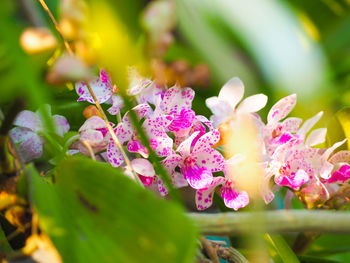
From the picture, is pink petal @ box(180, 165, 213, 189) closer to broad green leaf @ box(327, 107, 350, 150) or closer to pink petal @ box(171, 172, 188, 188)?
pink petal @ box(171, 172, 188, 188)

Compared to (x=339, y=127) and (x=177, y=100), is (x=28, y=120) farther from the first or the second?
(x=339, y=127)

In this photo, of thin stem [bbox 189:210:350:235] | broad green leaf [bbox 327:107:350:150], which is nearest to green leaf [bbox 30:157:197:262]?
thin stem [bbox 189:210:350:235]

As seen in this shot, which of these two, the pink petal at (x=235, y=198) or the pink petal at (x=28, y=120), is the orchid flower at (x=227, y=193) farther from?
the pink petal at (x=28, y=120)

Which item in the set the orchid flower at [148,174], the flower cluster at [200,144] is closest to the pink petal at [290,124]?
the flower cluster at [200,144]

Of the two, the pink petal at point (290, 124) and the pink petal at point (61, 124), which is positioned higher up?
the pink petal at point (61, 124)

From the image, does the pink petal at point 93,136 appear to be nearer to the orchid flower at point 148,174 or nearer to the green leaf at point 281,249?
the orchid flower at point 148,174

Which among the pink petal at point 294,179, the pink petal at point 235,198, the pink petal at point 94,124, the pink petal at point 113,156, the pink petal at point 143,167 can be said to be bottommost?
the pink petal at point 294,179

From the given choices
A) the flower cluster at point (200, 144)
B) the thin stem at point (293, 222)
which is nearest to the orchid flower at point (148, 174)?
the flower cluster at point (200, 144)

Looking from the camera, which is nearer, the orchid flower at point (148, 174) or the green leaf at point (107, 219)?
the green leaf at point (107, 219)
